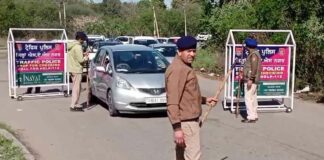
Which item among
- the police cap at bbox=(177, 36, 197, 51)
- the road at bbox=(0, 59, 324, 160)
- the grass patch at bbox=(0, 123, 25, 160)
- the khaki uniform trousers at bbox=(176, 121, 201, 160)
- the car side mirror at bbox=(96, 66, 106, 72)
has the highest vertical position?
the police cap at bbox=(177, 36, 197, 51)

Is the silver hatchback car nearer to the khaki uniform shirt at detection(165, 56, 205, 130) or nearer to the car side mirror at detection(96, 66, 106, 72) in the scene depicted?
the car side mirror at detection(96, 66, 106, 72)

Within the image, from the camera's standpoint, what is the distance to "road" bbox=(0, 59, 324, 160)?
28.5 ft

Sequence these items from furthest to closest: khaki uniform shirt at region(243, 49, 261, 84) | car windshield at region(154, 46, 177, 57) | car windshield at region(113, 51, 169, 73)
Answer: car windshield at region(154, 46, 177, 57) < car windshield at region(113, 51, 169, 73) < khaki uniform shirt at region(243, 49, 261, 84)

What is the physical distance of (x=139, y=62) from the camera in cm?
1316

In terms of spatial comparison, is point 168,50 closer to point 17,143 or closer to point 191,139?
point 17,143

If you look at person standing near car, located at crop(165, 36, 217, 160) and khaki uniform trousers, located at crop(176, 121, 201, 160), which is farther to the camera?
khaki uniform trousers, located at crop(176, 121, 201, 160)

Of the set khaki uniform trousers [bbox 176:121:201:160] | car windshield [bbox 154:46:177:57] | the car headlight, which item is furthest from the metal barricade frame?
car windshield [bbox 154:46:177:57]

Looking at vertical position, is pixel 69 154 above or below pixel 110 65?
below

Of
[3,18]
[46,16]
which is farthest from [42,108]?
[46,16]

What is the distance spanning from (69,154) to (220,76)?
15.1 metres

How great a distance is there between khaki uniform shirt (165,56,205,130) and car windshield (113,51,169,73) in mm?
6953

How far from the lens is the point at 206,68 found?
25859 millimetres

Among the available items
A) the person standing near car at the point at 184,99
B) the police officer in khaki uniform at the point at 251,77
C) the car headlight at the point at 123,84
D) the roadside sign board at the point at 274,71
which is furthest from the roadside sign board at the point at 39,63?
the person standing near car at the point at 184,99

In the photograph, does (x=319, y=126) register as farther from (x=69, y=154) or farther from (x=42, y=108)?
(x=42, y=108)
